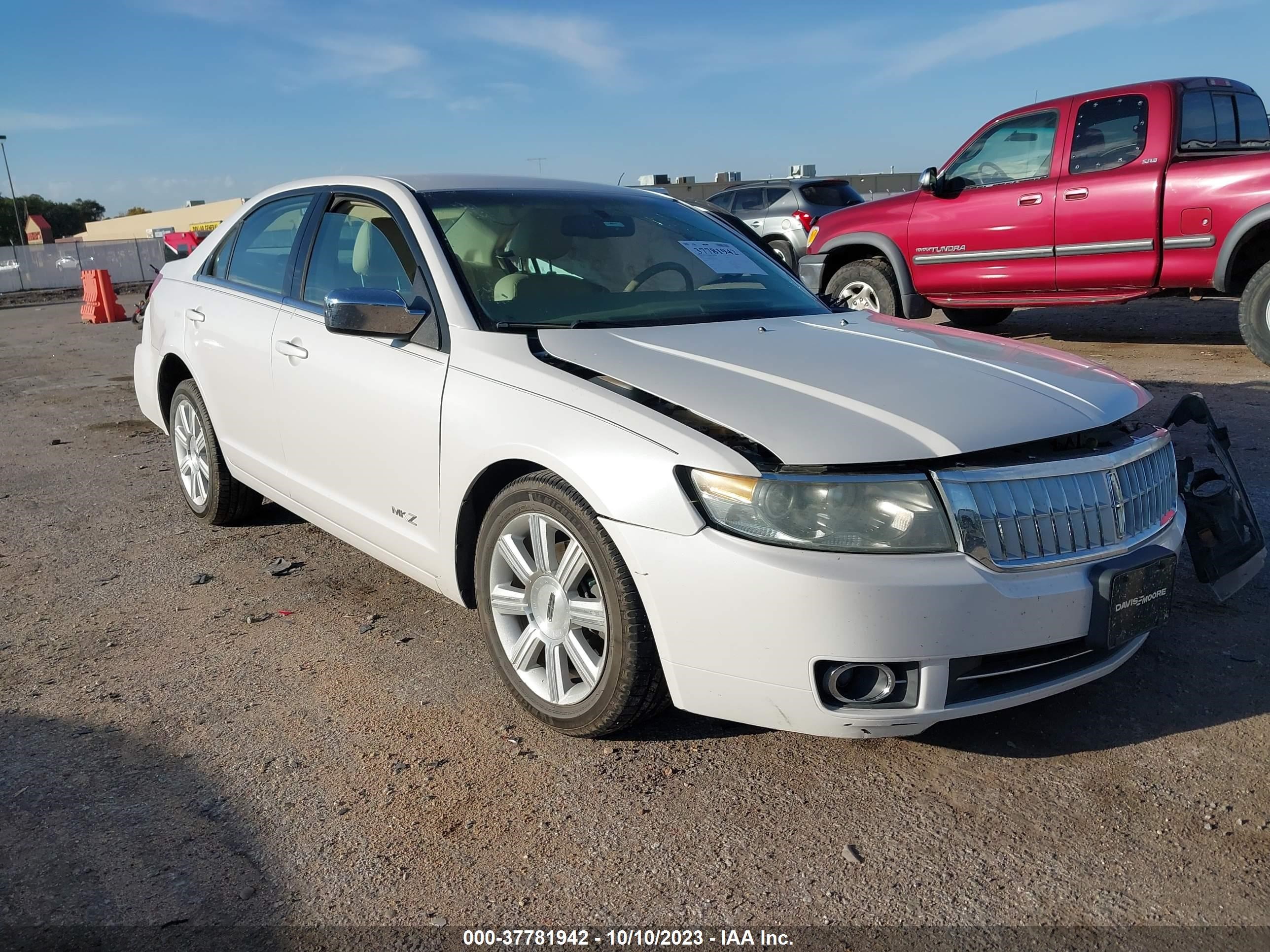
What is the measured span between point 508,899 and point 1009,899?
1094 millimetres

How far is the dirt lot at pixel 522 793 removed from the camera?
2334mm

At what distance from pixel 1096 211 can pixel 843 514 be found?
6890 millimetres

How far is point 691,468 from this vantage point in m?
2.57

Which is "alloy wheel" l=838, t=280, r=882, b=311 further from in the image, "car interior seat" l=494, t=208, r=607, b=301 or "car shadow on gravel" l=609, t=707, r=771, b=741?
"car shadow on gravel" l=609, t=707, r=771, b=741

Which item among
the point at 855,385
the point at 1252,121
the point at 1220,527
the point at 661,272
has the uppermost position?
the point at 1252,121

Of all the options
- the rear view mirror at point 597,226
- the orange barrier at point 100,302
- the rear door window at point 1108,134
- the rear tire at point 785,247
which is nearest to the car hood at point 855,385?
the rear view mirror at point 597,226

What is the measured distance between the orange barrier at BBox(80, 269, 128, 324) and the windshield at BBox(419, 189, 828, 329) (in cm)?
1628

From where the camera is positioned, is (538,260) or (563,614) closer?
(563,614)

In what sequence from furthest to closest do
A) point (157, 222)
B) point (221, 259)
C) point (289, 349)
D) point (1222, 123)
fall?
point (157, 222), point (1222, 123), point (221, 259), point (289, 349)

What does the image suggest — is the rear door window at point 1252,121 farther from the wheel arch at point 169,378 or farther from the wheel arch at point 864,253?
the wheel arch at point 169,378

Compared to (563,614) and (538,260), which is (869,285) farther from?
(563,614)

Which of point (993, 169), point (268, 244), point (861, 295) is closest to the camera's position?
point (268, 244)

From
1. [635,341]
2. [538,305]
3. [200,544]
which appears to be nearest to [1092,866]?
[635,341]

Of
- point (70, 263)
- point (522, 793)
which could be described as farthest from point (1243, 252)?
point (70, 263)
